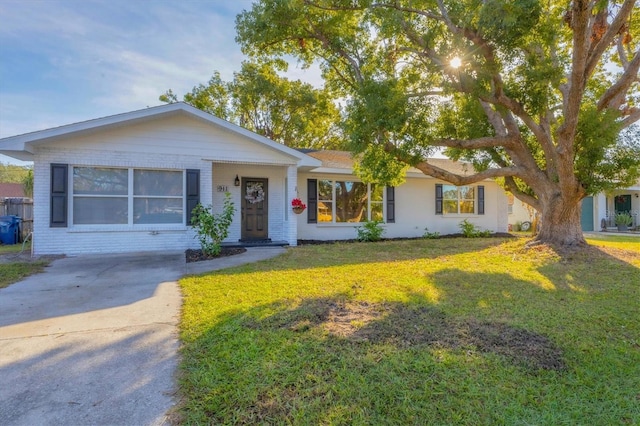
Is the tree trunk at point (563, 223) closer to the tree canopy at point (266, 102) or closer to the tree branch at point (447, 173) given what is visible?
the tree branch at point (447, 173)

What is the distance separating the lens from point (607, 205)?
64.8 feet

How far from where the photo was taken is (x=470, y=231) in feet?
44.7

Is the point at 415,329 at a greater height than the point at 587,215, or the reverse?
the point at 587,215

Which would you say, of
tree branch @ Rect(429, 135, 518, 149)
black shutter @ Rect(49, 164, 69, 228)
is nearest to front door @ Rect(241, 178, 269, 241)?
black shutter @ Rect(49, 164, 69, 228)

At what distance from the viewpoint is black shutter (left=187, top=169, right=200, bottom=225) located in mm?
9102

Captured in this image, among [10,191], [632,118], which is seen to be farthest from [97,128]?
[10,191]

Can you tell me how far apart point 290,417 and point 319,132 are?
21669mm

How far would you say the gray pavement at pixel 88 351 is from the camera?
6.91 feet

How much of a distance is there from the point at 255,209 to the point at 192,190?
7.81ft

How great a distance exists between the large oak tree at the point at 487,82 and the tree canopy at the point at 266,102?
8057mm

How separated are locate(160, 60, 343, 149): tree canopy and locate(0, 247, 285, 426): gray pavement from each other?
51.3 feet

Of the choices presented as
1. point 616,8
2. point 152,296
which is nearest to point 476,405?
point 152,296

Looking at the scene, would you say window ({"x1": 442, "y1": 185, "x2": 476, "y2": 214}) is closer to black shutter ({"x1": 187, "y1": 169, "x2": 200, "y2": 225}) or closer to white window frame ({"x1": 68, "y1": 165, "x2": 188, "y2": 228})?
black shutter ({"x1": 187, "y1": 169, "x2": 200, "y2": 225})

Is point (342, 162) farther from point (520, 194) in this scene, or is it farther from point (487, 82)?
point (487, 82)
